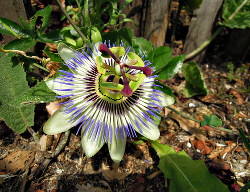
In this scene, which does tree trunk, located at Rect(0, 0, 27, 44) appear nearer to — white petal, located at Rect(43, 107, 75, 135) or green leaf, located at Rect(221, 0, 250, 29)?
white petal, located at Rect(43, 107, 75, 135)

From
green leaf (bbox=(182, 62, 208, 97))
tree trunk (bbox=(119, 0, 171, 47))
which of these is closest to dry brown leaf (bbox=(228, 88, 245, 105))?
green leaf (bbox=(182, 62, 208, 97))

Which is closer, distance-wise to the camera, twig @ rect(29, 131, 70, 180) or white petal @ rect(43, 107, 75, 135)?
white petal @ rect(43, 107, 75, 135)

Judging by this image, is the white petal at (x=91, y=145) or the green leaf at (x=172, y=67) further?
the green leaf at (x=172, y=67)

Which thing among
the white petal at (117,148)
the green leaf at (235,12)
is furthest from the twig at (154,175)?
the green leaf at (235,12)

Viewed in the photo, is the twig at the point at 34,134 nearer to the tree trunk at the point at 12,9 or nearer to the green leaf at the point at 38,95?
the green leaf at the point at 38,95

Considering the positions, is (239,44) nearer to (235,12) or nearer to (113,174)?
(235,12)
